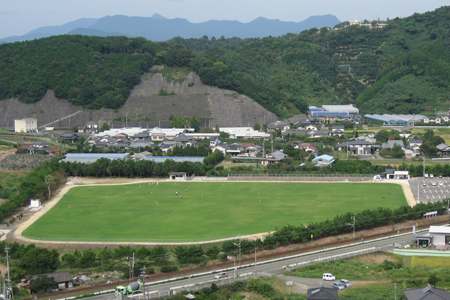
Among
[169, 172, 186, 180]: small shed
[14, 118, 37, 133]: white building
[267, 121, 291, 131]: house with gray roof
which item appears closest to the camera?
[169, 172, 186, 180]: small shed

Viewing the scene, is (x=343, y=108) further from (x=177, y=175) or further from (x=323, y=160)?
(x=177, y=175)

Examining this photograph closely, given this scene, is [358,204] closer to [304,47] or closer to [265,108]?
[265,108]

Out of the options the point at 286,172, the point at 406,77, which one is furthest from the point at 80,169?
the point at 406,77

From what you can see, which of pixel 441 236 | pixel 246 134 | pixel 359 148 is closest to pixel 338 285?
pixel 441 236

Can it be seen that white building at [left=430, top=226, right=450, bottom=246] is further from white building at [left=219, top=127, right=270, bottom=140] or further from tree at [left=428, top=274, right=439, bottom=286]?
white building at [left=219, top=127, right=270, bottom=140]

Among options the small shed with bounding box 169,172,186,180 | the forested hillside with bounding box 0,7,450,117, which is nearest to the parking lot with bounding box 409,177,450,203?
the small shed with bounding box 169,172,186,180

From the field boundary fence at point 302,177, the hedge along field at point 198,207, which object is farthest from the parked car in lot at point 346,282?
the field boundary fence at point 302,177
